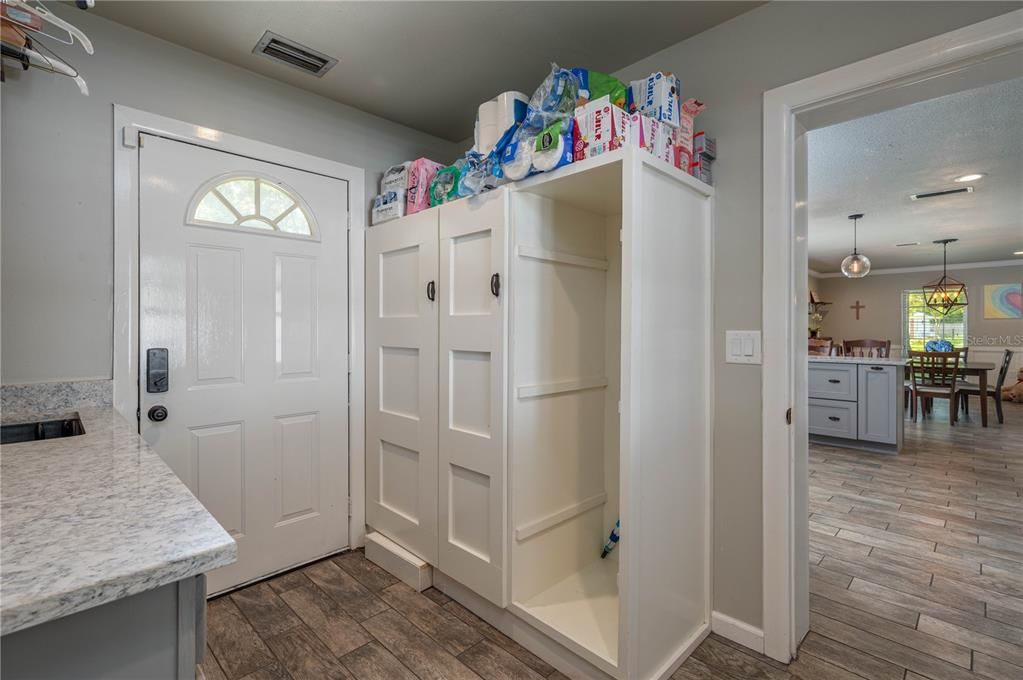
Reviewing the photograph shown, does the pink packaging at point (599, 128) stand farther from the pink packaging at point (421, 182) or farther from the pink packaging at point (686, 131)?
the pink packaging at point (421, 182)

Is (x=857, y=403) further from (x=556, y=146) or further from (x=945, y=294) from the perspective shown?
(x=945, y=294)

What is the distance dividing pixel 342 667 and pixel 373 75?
2.44 m

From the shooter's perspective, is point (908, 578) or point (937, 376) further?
point (937, 376)

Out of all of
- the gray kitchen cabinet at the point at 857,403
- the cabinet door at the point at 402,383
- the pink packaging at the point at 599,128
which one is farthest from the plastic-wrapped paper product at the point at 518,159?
the gray kitchen cabinet at the point at 857,403

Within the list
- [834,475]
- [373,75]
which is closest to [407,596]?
[373,75]

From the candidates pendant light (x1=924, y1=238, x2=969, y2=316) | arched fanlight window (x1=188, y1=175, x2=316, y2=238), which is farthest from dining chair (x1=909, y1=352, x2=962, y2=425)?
arched fanlight window (x1=188, y1=175, x2=316, y2=238)

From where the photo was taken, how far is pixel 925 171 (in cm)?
380

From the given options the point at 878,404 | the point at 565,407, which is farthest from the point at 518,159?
the point at 878,404

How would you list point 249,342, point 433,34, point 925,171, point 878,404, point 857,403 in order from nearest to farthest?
point 433,34 < point 249,342 < point 925,171 < point 878,404 < point 857,403

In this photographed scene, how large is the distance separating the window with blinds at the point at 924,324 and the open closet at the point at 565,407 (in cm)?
1041

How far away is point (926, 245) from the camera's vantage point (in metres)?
6.98

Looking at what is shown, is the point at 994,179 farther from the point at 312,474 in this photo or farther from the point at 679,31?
the point at 312,474

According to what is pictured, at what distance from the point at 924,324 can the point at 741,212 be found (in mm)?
10619

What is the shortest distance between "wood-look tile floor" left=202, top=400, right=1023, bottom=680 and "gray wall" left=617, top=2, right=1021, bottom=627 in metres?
0.36
